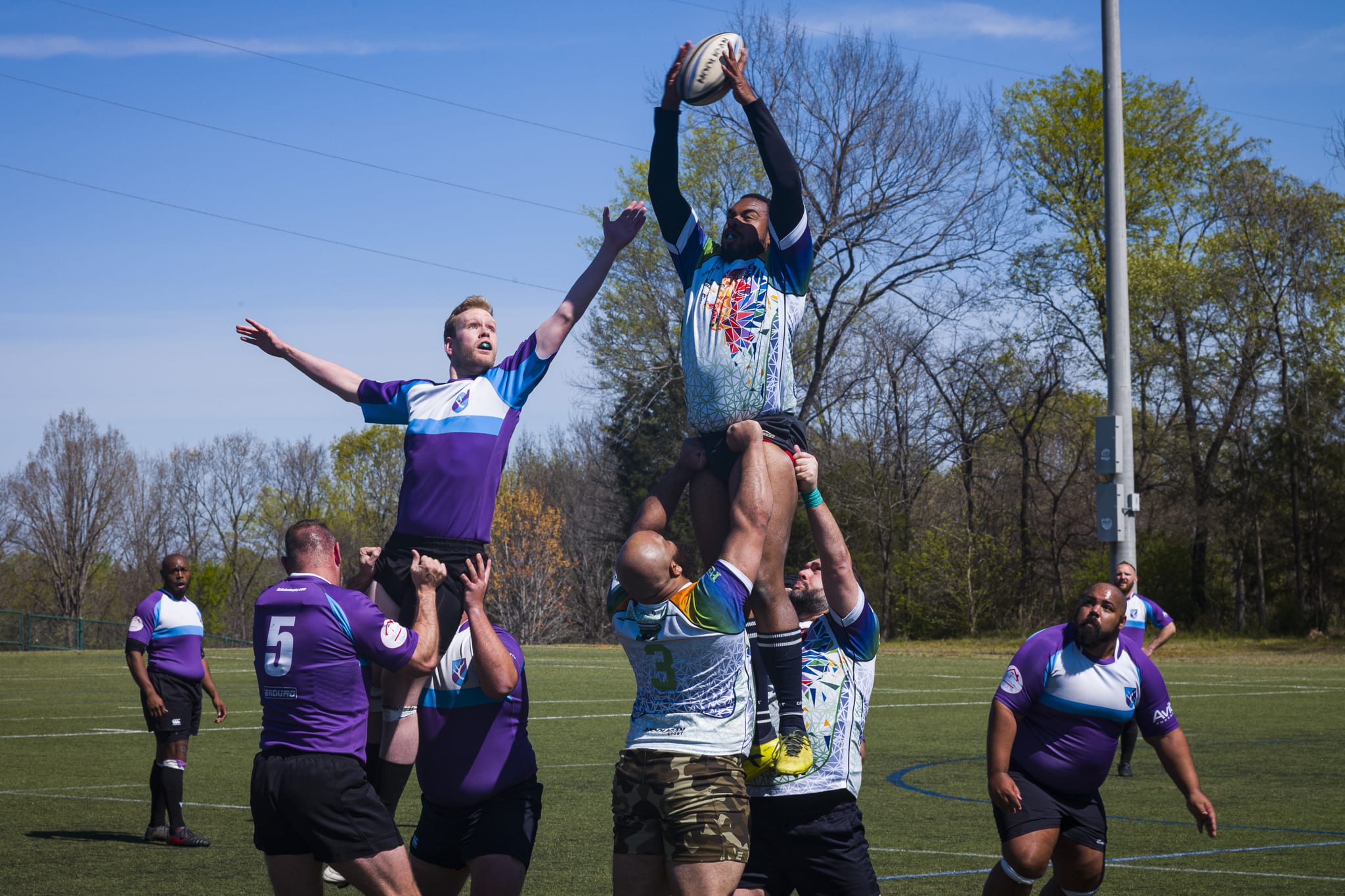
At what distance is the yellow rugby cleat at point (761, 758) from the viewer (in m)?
5.36

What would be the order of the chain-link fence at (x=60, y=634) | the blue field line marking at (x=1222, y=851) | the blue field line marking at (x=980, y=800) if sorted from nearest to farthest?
the blue field line marking at (x=1222, y=851), the blue field line marking at (x=980, y=800), the chain-link fence at (x=60, y=634)

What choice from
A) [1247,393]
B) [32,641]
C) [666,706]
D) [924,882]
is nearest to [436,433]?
[666,706]

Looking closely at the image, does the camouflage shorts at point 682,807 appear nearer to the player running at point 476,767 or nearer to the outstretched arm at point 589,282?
the player running at point 476,767

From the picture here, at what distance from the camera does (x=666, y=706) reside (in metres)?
4.71

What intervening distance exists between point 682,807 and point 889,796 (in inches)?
320

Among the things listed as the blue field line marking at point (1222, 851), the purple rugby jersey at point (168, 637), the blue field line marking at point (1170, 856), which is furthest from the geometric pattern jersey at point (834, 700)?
the purple rugby jersey at point (168, 637)

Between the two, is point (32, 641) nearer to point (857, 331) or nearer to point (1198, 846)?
point (857, 331)

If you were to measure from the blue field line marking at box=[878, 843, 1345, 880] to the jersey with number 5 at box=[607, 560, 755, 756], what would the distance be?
14.8 feet

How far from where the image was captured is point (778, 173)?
19.6ft

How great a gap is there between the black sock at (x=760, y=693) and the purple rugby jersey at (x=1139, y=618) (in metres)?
8.73

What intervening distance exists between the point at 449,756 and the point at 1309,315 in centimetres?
3794

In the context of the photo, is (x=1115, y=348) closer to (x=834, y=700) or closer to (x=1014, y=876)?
(x=1014, y=876)

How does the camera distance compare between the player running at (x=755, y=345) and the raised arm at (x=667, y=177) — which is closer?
the player running at (x=755, y=345)

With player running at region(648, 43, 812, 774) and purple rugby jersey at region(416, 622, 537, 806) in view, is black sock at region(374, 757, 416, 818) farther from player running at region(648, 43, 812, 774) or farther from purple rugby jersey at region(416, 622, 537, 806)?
player running at region(648, 43, 812, 774)
